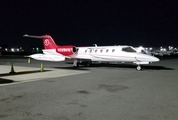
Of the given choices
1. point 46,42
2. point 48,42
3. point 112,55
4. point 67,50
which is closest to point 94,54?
point 112,55

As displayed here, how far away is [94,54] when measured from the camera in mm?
22016

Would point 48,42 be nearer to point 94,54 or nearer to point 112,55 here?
point 94,54

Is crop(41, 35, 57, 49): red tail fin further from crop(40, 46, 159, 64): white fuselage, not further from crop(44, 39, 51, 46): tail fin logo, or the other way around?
crop(40, 46, 159, 64): white fuselage

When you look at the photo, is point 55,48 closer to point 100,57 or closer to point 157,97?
point 100,57

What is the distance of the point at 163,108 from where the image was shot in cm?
645

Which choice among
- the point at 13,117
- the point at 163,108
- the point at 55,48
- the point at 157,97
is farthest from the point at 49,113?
the point at 55,48

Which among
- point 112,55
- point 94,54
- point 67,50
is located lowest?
point 112,55

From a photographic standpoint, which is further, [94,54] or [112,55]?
[94,54]

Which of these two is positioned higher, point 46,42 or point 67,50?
point 46,42

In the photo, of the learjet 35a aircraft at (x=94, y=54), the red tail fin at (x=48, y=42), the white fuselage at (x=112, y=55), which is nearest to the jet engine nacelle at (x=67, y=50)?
the learjet 35a aircraft at (x=94, y=54)

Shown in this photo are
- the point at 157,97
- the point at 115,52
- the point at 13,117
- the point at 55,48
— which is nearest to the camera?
the point at 13,117

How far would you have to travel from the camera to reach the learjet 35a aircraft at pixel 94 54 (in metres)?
19.1

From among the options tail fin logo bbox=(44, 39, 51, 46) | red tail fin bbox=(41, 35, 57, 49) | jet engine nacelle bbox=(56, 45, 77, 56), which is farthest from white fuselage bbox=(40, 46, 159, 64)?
tail fin logo bbox=(44, 39, 51, 46)

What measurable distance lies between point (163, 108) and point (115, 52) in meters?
14.1
